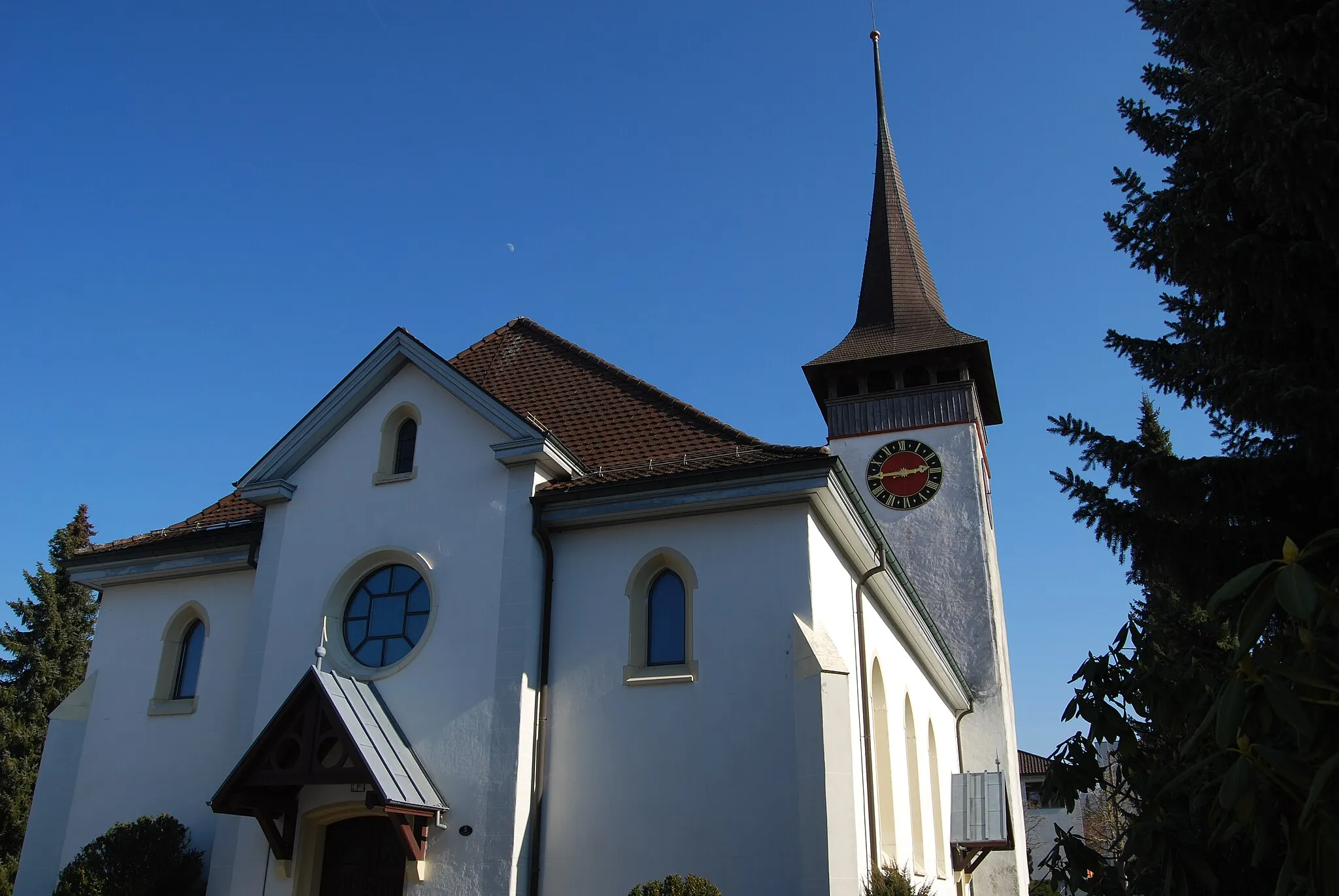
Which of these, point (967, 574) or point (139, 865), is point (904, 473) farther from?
point (139, 865)

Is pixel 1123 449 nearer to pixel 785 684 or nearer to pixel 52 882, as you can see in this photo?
pixel 785 684

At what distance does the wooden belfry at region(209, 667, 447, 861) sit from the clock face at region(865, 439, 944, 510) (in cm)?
1886

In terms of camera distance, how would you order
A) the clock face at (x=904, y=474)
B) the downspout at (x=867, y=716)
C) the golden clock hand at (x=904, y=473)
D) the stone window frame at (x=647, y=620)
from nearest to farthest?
the stone window frame at (x=647, y=620)
the downspout at (x=867, y=716)
the clock face at (x=904, y=474)
the golden clock hand at (x=904, y=473)

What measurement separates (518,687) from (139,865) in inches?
219

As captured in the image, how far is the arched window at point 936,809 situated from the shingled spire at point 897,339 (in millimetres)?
11687

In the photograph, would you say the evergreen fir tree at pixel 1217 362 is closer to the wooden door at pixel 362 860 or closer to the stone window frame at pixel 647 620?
the stone window frame at pixel 647 620

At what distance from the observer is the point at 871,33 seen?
Result: 41.8 metres

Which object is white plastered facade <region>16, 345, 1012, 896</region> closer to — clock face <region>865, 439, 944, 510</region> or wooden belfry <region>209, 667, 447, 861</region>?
wooden belfry <region>209, 667, 447, 861</region>

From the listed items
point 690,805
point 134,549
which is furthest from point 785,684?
point 134,549

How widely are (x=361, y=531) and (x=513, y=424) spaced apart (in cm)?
274

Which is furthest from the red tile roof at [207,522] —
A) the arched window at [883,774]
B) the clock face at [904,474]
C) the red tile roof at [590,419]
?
the clock face at [904,474]

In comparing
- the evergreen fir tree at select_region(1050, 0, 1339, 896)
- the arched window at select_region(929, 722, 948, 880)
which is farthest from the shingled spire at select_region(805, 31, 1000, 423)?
the evergreen fir tree at select_region(1050, 0, 1339, 896)

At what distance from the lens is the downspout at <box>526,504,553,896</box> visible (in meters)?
12.4

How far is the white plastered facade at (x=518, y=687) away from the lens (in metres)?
11.9
